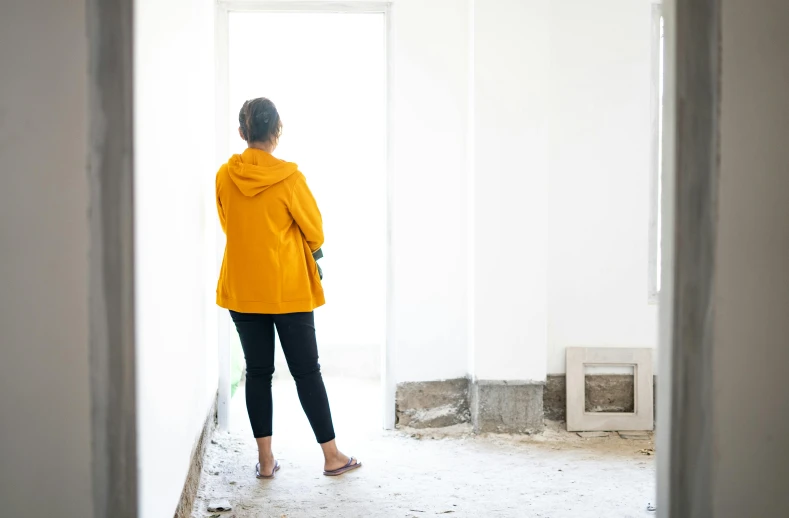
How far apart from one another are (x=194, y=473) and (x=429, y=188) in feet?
6.03

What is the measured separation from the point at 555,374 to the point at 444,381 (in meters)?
0.61

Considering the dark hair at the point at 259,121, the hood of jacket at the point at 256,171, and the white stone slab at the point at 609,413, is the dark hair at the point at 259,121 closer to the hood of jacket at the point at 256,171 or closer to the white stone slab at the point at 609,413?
the hood of jacket at the point at 256,171

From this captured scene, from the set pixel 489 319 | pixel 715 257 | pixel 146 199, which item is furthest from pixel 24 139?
pixel 489 319

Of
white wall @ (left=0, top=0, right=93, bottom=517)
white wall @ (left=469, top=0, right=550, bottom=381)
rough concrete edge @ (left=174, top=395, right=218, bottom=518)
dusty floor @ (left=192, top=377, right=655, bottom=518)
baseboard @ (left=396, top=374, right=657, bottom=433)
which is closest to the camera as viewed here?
white wall @ (left=0, top=0, right=93, bottom=517)

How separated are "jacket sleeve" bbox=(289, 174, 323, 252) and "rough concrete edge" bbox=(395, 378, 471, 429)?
48.0 inches

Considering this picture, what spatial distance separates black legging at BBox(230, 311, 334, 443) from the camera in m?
→ 3.00

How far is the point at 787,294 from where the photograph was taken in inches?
62.8

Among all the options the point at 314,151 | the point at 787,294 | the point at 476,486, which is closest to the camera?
the point at 787,294

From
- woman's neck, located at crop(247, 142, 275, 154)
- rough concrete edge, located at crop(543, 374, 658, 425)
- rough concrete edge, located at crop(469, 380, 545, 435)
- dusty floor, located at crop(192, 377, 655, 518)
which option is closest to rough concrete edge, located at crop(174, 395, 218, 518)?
dusty floor, located at crop(192, 377, 655, 518)

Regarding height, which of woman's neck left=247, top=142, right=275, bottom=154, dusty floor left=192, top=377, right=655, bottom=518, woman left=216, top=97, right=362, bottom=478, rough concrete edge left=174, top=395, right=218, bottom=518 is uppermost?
woman's neck left=247, top=142, right=275, bottom=154

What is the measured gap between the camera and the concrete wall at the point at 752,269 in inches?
62.4

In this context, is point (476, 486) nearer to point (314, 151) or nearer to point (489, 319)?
point (489, 319)

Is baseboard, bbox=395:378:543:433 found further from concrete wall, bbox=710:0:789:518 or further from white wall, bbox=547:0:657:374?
concrete wall, bbox=710:0:789:518

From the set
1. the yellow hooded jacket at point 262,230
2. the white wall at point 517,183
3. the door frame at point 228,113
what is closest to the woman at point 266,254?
the yellow hooded jacket at point 262,230
